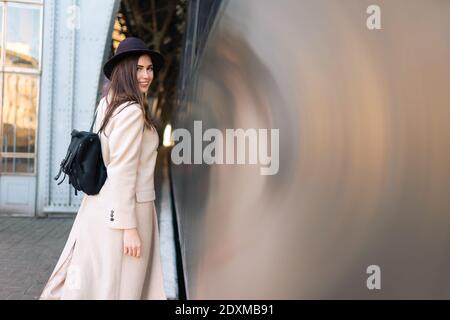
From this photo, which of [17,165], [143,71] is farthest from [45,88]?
[143,71]

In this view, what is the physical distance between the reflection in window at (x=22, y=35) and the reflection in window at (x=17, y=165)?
1.48 m

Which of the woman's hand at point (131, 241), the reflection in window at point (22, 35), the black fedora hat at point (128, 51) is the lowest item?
the woman's hand at point (131, 241)

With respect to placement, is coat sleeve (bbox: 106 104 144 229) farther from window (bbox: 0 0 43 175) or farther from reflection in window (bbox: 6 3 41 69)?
reflection in window (bbox: 6 3 41 69)

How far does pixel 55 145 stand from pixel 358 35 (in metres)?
5.40

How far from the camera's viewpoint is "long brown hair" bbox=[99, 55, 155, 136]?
2.05 m

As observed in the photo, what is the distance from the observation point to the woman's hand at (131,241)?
2031mm

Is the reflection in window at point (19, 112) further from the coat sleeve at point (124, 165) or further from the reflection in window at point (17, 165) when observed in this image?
the coat sleeve at point (124, 165)

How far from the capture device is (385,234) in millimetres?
2074

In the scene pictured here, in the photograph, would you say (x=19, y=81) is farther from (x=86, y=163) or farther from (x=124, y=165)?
(x=124, y=165)

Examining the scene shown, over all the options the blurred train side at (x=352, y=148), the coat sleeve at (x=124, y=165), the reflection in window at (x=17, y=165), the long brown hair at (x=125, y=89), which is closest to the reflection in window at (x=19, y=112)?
the reflection in window at (x=17, y=165)

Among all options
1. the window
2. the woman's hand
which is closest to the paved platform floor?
the window

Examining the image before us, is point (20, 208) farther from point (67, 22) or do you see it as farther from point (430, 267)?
point (430, 267)
